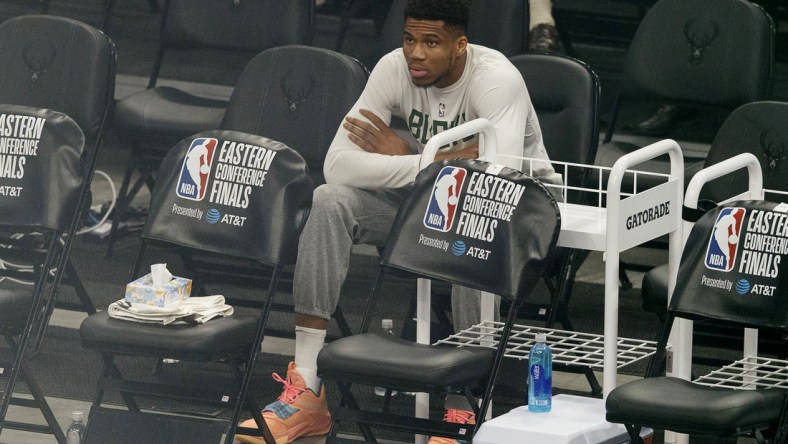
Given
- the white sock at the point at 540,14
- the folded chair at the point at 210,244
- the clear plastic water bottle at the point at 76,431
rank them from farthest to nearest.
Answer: the white sock at the point at 540,14, the clear plastic water bottle at the point at 76,431, the folded chair at the point at 210,244

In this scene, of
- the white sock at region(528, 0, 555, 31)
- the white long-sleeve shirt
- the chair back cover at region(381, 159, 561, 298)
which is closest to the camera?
the chair back cover at region(381, 159, 561, 298)

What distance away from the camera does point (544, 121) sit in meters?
5.43

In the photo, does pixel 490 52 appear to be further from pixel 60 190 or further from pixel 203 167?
pixel 60 190

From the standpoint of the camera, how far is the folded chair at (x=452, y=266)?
3.99 meters

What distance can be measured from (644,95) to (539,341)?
2.20m

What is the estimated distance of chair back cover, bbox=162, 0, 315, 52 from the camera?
6.39 m

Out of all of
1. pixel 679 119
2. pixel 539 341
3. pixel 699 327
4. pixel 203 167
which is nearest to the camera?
pixel 539 341

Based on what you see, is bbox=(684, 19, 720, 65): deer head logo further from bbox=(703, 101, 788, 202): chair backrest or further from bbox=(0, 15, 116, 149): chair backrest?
bbox=(0, 15, 116, 149): chair backrest

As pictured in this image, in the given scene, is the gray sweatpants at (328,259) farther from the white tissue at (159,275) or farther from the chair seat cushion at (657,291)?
the chair seat cushion at (657,291)

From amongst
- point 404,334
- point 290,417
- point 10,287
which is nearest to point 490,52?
point 404,334

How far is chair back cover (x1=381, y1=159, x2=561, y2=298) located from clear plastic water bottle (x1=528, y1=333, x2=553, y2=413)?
0.17 metres

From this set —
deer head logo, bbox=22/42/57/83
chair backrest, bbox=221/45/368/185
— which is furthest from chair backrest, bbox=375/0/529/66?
deer head logo, bbox=22/42/57/83

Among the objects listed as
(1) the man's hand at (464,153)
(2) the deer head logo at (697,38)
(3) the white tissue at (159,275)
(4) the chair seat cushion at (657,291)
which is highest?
(2) the deer head logo at (697,38)

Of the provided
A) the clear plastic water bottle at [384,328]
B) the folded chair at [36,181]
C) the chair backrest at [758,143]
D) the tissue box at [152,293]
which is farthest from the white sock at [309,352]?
the chair backrest at [758,143]
